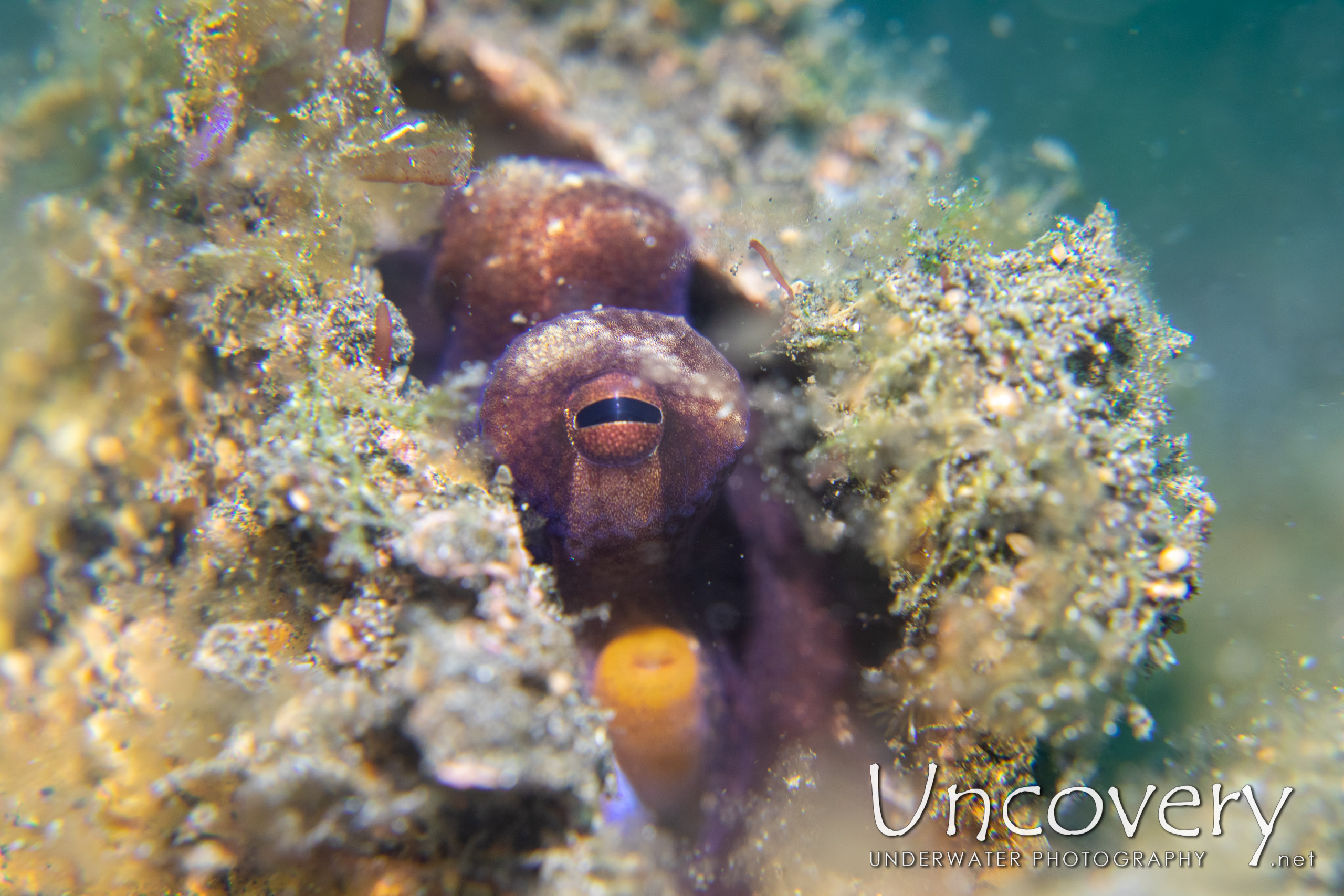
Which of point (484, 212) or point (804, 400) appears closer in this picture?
point (804, 400)

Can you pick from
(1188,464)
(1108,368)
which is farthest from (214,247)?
(1188,464)

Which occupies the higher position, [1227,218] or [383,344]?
[1227,218]

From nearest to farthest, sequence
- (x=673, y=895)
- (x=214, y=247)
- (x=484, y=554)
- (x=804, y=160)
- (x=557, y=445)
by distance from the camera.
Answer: (x=484, y=554) < (x=673, y=895) < (x=557, y=445) < (x=214, y=247) < (x=804, y=160)

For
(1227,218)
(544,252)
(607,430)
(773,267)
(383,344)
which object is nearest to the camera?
(607,430)

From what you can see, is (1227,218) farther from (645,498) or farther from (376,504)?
(376,504)

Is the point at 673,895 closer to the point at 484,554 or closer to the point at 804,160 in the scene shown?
the point at 484,554

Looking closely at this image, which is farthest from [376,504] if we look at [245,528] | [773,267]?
[773,267]
